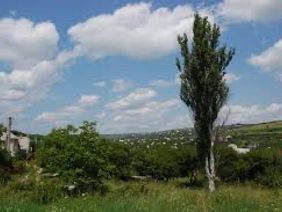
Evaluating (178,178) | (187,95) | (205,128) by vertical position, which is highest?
(187,95)

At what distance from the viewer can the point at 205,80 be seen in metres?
28.2

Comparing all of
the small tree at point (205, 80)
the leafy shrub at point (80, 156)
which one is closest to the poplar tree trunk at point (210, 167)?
the small tree at point (205, 80)

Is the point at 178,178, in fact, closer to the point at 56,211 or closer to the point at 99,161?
the point at 99,161

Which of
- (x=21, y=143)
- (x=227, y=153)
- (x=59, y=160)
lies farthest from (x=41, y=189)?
(x=21, y=143)

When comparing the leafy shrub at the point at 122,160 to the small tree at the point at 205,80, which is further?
the leafy shrub at the point at 122,160

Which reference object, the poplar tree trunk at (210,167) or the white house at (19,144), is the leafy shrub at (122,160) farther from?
the white house at (19,144)

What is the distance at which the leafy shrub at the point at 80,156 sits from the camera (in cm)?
2228

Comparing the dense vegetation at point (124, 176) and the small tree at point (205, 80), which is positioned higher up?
the small tree at point (205, 80)

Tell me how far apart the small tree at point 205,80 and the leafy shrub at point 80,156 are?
691cm

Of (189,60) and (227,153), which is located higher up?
(189,60)

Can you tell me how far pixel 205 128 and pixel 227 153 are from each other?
6199 millimetres

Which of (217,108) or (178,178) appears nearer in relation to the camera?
(217,108)

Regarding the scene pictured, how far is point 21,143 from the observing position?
6619 cm

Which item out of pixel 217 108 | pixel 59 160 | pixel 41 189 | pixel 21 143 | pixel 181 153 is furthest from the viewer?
pixel 21 143
